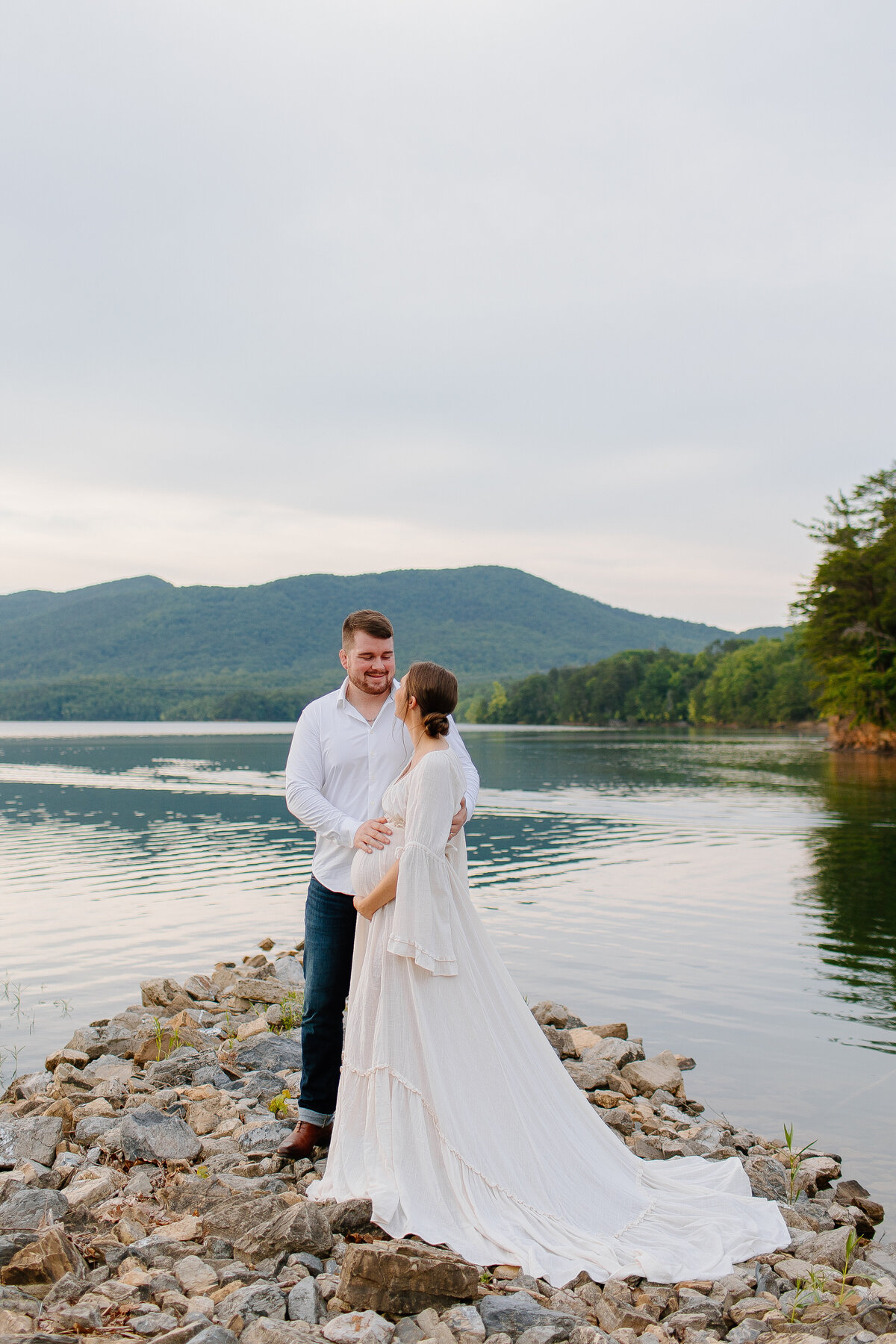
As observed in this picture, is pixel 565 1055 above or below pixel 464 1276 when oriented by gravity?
below

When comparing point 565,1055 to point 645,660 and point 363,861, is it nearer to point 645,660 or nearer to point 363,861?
point 363,861

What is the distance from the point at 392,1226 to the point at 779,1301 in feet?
5.17

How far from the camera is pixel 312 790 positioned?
16.0 ft

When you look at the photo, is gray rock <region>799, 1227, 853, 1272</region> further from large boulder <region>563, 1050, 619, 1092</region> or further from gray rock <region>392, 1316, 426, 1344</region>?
large boulder <region>563, 1050, 619, 1092</region>

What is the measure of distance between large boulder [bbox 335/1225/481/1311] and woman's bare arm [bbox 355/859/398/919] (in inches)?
50.4

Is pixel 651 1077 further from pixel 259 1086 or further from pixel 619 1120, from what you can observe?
pixel 259 1086

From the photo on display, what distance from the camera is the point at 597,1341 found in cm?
348

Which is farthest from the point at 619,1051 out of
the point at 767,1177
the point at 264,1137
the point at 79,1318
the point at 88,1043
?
the point at 79,1318

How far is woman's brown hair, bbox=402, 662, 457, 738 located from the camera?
428 centimetres

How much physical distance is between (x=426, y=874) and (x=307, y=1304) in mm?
1624

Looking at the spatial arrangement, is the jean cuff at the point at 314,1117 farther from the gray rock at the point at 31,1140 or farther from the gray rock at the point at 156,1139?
the gray rock at the point at 31,1140

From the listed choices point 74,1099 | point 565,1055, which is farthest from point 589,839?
point 74,1099

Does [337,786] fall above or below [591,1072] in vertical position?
above

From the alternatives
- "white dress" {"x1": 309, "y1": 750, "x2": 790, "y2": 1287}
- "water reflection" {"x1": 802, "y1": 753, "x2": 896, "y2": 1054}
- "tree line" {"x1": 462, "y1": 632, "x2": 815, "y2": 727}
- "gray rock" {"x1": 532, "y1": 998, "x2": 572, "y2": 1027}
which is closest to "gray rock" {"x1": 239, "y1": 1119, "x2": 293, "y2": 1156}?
"white dress" {"x1": 309, "y1": 750, "x2": 790, "y2": 1287}
